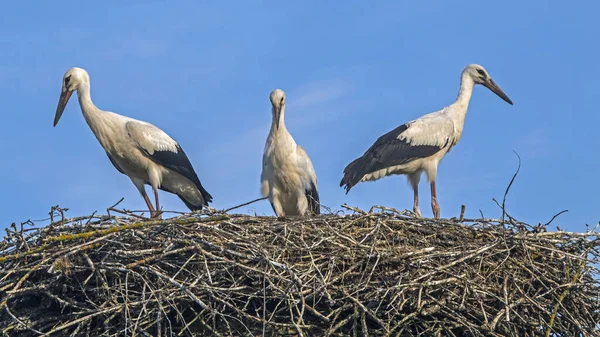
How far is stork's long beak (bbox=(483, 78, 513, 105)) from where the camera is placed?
36.7 ft

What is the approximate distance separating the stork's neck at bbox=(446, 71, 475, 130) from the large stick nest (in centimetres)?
340

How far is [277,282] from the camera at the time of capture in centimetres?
671

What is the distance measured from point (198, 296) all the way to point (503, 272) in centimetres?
197

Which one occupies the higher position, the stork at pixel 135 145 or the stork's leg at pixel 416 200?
the stork at pixel 135 145

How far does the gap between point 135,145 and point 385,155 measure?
2.24 metres

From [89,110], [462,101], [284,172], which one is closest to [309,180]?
[284,172]

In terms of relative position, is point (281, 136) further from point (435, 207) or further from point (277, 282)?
point (277, 282)

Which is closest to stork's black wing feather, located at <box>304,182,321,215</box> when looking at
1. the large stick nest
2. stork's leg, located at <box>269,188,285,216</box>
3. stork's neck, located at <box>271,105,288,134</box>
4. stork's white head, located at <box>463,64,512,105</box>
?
stork's leg, located at <box>269,188,285,216</box>

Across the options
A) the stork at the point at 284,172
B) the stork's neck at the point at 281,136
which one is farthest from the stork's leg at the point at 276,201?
the stork's neck at the point at 281,136

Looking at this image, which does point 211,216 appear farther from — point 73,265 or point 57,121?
point 57,121

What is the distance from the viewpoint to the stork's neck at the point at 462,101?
1063cm

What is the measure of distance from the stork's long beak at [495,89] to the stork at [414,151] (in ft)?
1.92

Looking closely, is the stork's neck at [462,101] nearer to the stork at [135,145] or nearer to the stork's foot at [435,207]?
the stork's foot at [435,207]

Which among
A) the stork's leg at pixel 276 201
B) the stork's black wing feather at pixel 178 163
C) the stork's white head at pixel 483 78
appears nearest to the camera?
the stork's leg at pixel 276 201
